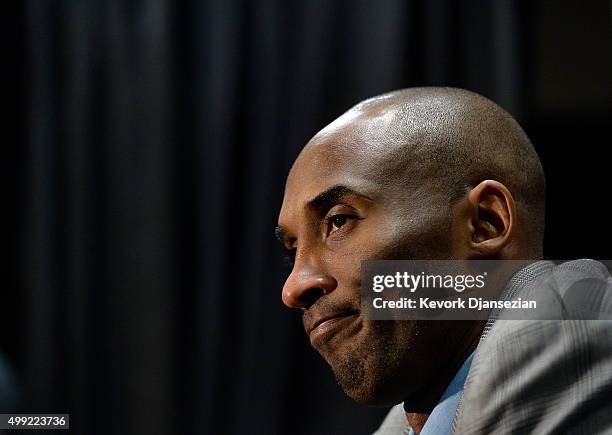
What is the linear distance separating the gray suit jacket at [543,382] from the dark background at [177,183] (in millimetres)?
702

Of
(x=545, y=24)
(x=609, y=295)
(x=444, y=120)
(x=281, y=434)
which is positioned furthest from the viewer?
(x=281, y=434)

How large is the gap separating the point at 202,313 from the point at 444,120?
2.22 feet

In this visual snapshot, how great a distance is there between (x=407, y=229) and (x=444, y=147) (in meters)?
0.12

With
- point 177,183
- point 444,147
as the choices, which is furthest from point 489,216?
point 177,183

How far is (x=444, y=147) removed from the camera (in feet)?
3.03

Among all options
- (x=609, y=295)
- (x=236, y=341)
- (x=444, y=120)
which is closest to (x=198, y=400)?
(x=236, y=341)

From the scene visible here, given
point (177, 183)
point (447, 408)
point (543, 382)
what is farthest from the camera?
point (177, 183)

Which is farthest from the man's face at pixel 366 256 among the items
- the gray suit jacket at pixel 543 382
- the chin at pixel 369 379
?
the gray suit jacket at pixel 543 382

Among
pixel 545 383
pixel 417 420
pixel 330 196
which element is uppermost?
pixel 330 196

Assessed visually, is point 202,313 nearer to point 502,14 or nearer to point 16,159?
point 16,159

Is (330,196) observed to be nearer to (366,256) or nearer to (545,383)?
(366,256)

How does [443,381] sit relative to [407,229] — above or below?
below

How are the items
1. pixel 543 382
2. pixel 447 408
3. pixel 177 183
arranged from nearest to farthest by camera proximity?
pixel 543 382 < pixel 447 408 < pixel 177 183

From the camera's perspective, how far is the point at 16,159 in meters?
1.49
